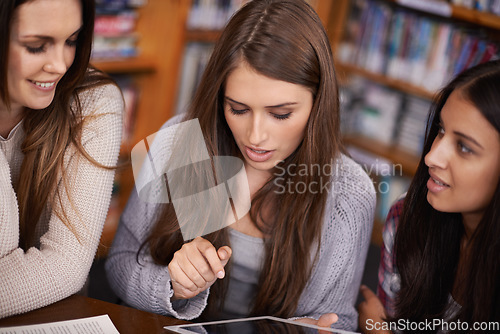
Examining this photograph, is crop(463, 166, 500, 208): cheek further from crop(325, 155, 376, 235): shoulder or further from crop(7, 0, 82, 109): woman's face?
crop(7, 0, 82, 109): woman's face

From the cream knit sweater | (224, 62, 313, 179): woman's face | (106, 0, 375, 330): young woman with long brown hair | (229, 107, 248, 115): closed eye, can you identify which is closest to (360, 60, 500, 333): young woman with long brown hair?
(106, 0, 375, 330): young woman with long brown hair

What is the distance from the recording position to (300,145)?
1.45 metres

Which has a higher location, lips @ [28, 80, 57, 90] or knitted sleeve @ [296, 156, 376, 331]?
lips @ [28, 80, 57, 90]

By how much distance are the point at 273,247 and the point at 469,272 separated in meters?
0.47

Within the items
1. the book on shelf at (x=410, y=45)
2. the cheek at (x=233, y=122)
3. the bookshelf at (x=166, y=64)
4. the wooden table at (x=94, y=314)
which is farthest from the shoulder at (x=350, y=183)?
the book on shelf at (x=410, y=45)

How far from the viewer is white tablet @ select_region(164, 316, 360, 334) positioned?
1.10 metres

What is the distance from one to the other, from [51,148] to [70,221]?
0.19 m

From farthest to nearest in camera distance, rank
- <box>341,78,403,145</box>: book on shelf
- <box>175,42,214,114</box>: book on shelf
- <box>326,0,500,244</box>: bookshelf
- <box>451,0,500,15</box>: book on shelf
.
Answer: <box>341,78,403,145</box>: book on shelf → <box>175,42,214,114</box>: book on shelf → <box>326,0,500,244</box>: bookshelf → <box>451,0,500,15</box>: book on shelf

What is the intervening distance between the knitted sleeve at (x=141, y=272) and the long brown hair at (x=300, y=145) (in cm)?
4

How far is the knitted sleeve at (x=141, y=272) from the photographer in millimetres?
1337

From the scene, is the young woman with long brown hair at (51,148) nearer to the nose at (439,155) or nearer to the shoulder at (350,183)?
the shoulder at (350,183)

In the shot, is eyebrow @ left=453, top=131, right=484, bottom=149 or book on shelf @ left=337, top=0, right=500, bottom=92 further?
book on shelf @ left=337, top=0, right=500, bottom=92

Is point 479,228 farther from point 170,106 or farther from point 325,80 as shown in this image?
point 170,106

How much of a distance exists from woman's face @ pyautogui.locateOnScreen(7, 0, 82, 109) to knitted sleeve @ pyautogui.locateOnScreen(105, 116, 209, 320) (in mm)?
361
